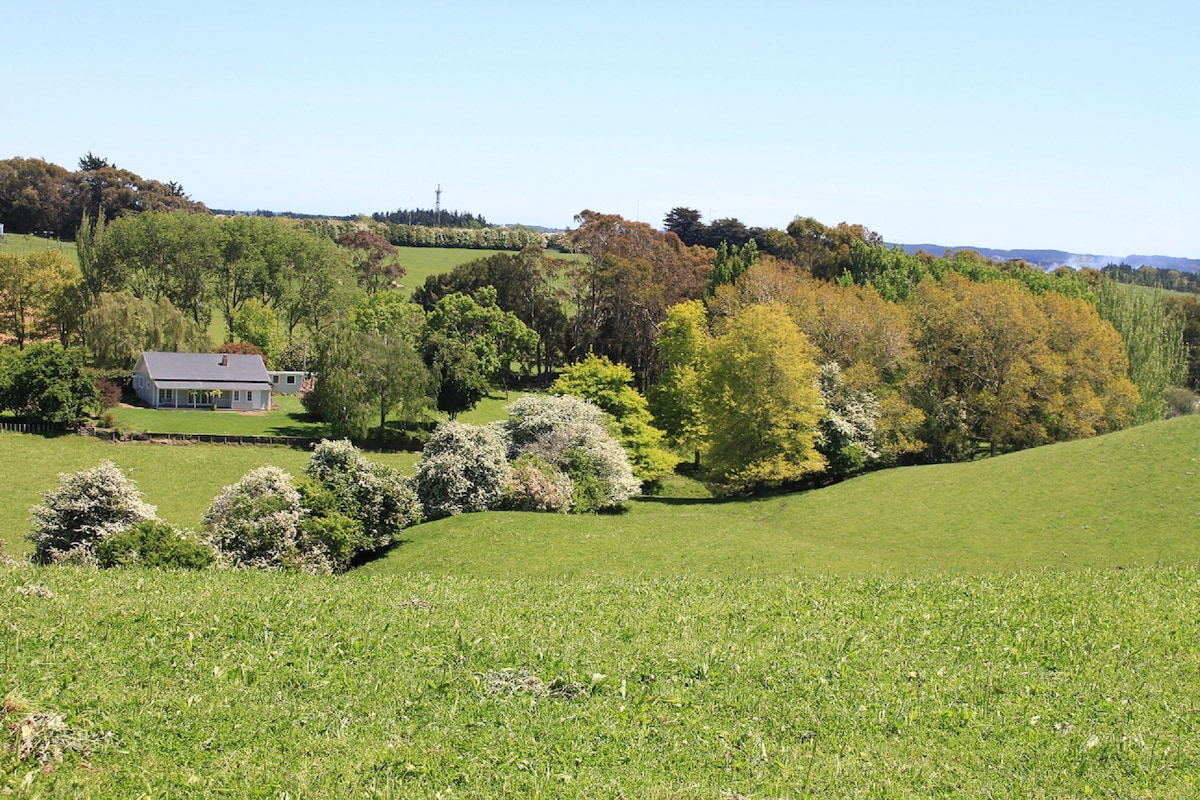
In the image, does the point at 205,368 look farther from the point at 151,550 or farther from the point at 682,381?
the point at 151,550

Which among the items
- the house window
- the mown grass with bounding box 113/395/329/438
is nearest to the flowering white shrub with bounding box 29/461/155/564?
the mown grass with bounding box 113/395/329/438

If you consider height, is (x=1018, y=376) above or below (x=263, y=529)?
above

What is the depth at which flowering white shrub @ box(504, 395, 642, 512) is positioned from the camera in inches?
1703

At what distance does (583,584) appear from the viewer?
2059cm

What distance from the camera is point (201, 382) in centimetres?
6944

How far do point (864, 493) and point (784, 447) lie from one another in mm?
6492

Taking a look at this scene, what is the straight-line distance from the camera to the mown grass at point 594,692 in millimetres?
10609

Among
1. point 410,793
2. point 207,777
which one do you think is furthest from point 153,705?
point 410,793

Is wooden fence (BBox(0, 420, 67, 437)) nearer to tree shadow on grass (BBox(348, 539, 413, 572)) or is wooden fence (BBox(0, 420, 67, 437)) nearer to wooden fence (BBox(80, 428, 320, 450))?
wooden fence (BBox(80, 428, 320, 450))

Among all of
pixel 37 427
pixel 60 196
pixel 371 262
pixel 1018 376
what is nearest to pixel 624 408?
pixel 1018 376

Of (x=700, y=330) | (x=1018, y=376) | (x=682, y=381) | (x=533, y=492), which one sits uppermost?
(x=700, y=330)

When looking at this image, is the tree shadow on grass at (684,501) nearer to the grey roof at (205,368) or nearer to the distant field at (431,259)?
the grey roof at (205,368)

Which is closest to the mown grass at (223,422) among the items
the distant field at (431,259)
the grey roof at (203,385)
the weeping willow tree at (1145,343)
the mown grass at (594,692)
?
the grey roof at (203,385)

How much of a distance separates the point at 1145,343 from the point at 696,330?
99.7 feet
